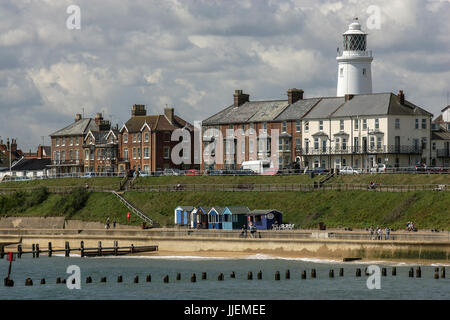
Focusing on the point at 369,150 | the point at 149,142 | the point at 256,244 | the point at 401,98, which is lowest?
the point at 256,244

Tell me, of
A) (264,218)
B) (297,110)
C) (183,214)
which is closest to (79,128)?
(297,110)

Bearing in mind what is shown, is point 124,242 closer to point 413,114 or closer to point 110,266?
point 110,266

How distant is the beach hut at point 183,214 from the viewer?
104m

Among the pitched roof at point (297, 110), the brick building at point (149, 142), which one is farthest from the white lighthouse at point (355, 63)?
the brick building at point (149, 142)

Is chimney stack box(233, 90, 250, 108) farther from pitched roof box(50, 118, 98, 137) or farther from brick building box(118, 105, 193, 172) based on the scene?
pitched roof box(50, 118, 98, 137)

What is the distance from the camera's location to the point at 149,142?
137m

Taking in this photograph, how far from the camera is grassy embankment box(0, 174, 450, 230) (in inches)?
3654

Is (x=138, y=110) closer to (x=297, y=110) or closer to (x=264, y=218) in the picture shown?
(x=297, y=110)

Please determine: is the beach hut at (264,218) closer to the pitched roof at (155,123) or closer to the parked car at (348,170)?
the parked car at (348,170)

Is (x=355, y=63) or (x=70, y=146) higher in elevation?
(x=355, y=63)

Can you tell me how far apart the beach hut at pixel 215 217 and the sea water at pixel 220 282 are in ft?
28.9

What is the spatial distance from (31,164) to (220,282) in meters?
97.8
